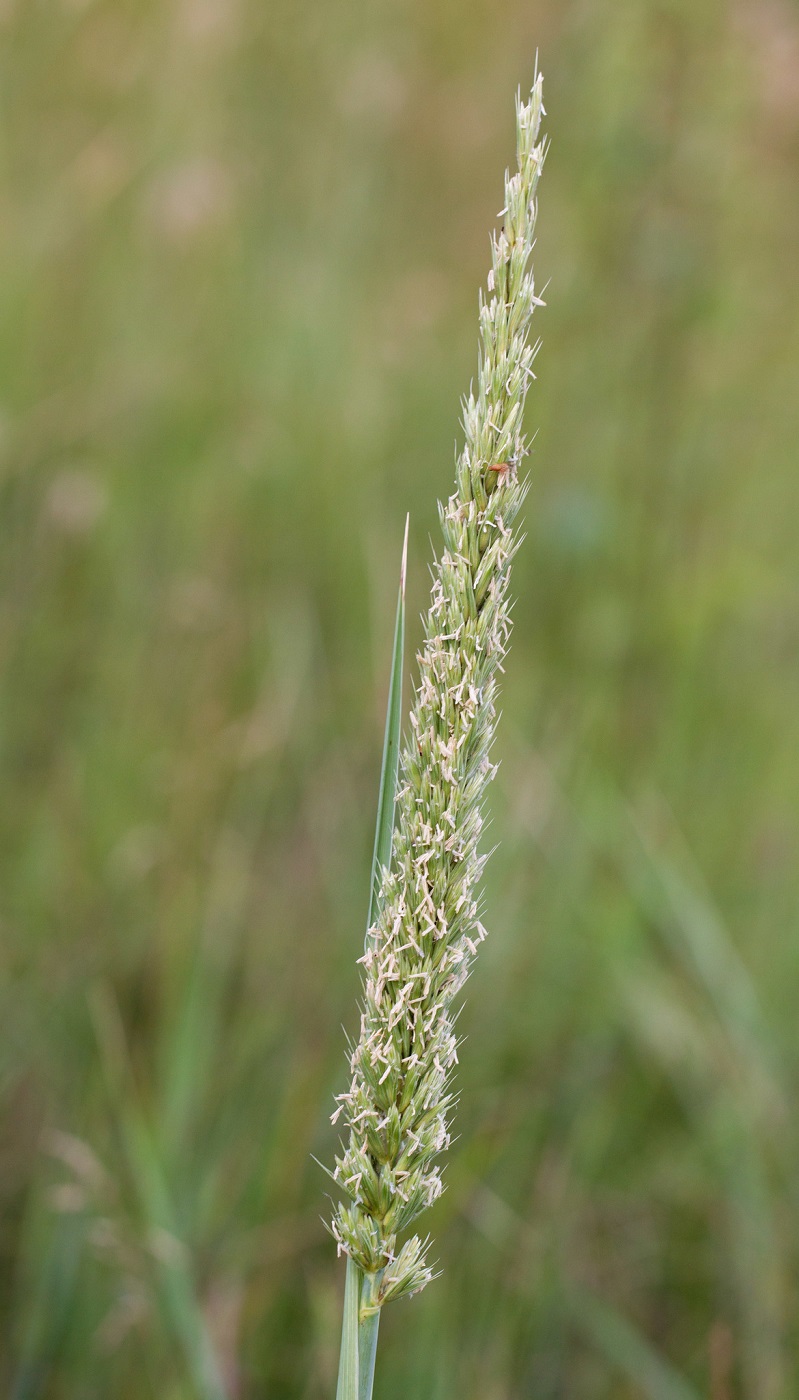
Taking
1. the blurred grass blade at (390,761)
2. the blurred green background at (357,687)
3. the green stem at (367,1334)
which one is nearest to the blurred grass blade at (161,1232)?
the blurred green background at (357,687)

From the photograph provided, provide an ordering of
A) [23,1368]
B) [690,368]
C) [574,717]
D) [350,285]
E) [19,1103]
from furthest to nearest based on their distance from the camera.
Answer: [350,285] < [690,368] < [574,717] < [19,1103] < [23,1368]

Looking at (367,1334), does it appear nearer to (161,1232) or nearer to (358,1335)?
(358,1335)

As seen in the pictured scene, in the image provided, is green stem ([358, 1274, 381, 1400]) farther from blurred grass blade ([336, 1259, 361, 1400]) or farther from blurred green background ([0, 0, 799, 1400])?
blurred green background ([0, 0, 799, 1400])

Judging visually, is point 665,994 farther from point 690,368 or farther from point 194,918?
point 690,368

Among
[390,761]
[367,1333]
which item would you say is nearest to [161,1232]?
[367,1333]


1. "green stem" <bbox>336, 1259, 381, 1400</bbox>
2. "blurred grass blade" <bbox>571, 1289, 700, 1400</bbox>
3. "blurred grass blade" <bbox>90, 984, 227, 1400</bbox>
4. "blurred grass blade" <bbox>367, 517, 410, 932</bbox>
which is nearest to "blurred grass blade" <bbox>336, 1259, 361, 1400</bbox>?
Answer: "green stem" <bbox>336, 1259, 381, 1400</bbox>

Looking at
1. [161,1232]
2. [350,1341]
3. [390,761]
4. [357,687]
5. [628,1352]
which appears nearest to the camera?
[350,1341]

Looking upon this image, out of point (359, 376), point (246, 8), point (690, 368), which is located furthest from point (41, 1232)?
point (246, 8)
